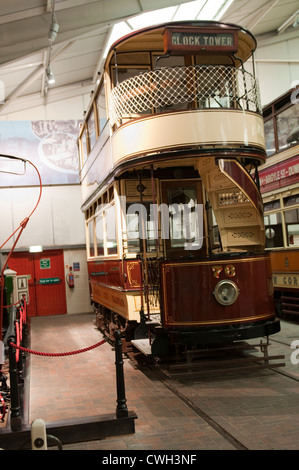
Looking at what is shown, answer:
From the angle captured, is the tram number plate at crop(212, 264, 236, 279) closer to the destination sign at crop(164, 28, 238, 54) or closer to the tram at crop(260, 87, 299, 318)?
the destination sign at crop(164, 28, 238, 54)

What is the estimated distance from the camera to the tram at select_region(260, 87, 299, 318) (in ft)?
35.5

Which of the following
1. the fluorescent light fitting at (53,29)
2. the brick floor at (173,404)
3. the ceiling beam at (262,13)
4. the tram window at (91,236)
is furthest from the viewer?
the ceiling beam at (262,13)

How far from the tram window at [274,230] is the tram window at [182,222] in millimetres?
3500

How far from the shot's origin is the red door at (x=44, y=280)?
1684cm

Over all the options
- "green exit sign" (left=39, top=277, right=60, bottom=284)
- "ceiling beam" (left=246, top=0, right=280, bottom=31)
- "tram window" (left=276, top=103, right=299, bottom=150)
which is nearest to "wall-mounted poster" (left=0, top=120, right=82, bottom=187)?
"green exit sign" (left=39, top=277, right=60, bottom=284)

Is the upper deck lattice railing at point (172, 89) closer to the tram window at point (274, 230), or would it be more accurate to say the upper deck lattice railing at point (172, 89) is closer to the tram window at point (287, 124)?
the tram window at point (287, 124)

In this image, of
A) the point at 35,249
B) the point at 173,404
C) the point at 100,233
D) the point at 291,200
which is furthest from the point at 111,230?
the point at 35,249

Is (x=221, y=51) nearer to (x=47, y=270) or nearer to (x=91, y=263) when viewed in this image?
(x=91, y=263)

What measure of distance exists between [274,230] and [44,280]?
8.30 meters

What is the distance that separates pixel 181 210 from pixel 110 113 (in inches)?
79.6

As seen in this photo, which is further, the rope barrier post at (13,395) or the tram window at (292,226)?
the tram window at (292,226)

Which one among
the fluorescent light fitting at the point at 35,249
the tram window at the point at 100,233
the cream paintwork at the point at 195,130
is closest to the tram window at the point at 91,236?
the tram window at the point at 100,233

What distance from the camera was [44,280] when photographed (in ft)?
55.5

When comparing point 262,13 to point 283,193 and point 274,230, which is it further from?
point 274,230
